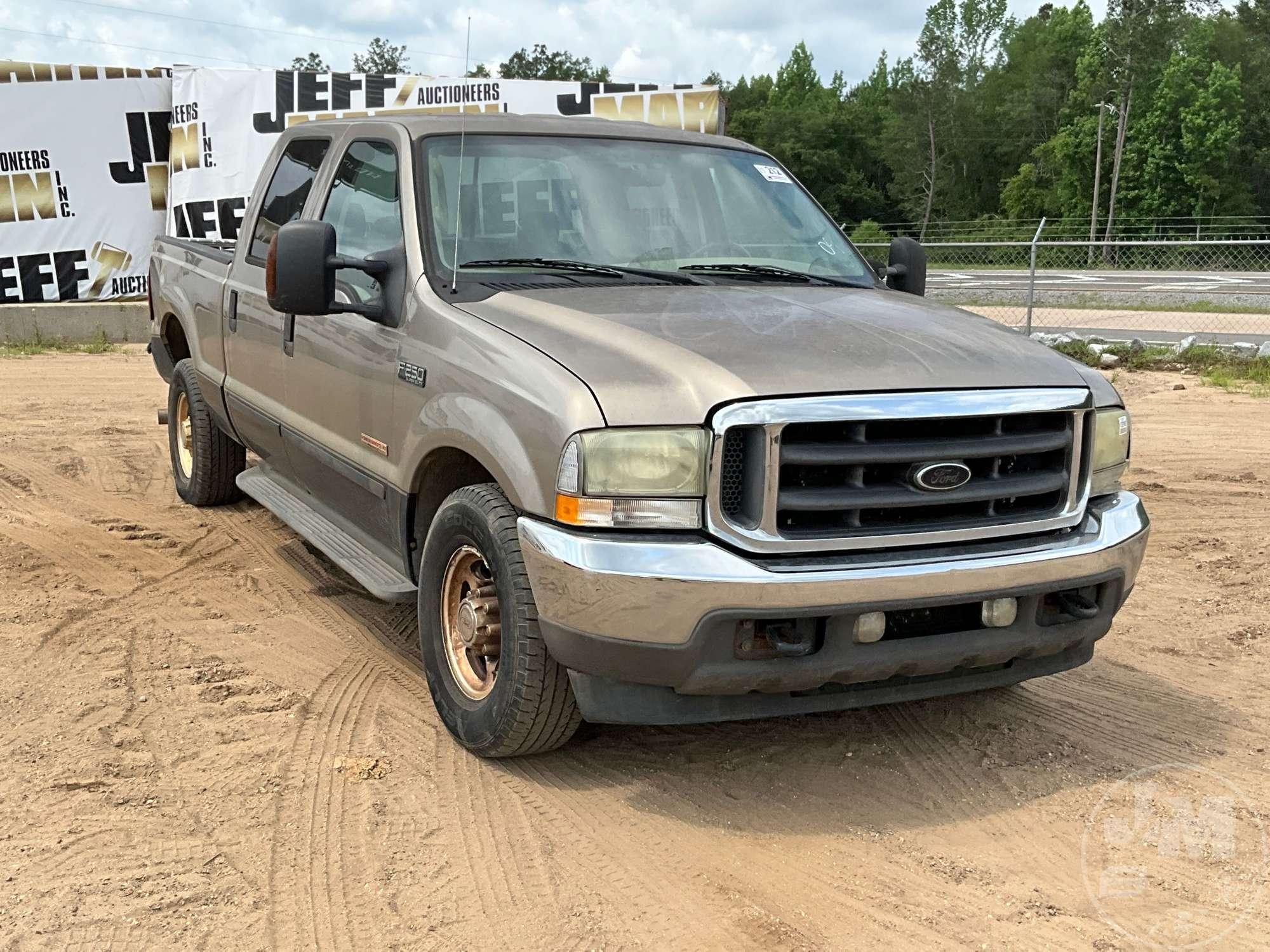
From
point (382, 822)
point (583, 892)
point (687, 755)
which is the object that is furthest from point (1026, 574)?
point (382, 822)

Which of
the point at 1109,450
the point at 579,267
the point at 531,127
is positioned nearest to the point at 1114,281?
the point at 531,127

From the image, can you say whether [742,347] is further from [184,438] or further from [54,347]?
[54,347]

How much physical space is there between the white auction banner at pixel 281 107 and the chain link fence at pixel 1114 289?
12.8ft

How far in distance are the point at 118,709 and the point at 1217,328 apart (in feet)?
58.1

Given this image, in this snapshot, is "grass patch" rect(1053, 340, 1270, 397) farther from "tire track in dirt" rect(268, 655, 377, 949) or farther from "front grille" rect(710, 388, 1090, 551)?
"tire track in dirt" rect(268, 655, 377, 949)

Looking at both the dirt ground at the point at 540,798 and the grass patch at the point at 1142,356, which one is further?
the grass patch at the point at 1142,356

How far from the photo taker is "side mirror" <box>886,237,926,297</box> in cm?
529

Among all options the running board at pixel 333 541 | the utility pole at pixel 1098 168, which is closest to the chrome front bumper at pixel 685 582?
the running board at pixel 333 541

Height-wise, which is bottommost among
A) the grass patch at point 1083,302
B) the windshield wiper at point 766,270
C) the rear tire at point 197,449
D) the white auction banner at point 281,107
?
the grass patch at point 1083,302

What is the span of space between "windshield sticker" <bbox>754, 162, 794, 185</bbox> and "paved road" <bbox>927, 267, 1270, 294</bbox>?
1666 cm

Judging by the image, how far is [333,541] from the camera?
491cm

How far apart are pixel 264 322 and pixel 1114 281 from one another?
955 inches

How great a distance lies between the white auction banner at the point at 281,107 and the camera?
54.3 ft

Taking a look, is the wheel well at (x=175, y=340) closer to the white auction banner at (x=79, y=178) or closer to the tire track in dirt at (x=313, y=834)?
the tire track in dirt at (x=313, y=834)
